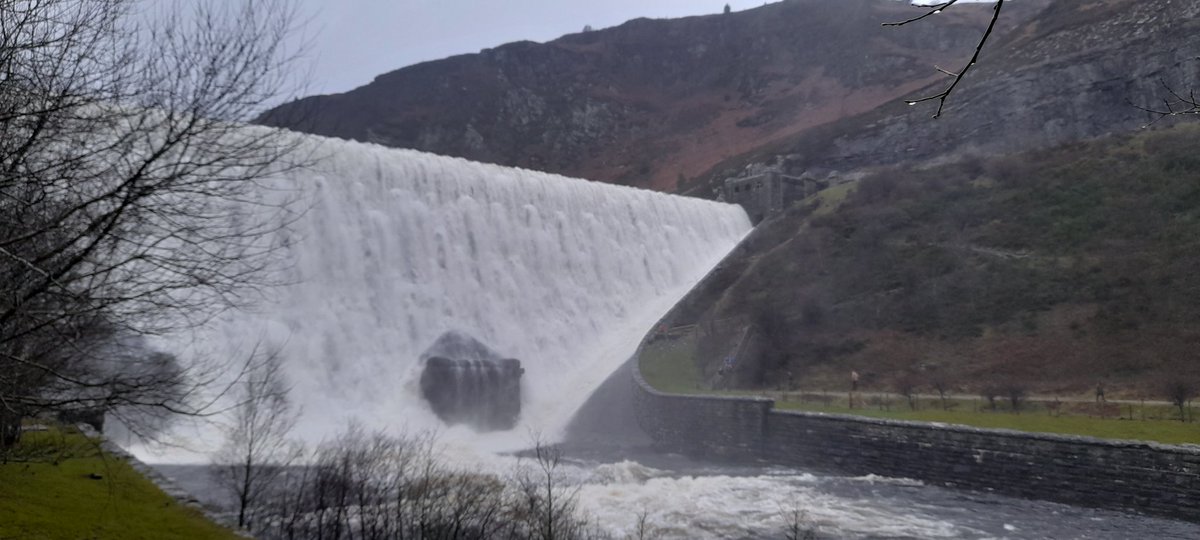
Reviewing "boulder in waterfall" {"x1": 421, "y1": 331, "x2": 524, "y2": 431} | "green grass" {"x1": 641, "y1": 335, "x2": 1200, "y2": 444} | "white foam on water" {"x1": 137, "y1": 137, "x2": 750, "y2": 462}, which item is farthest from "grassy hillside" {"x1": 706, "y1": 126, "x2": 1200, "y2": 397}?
"boulder in waterfall" {"x1": 421, "y1": 331, "x2": 524, "y2": 431}

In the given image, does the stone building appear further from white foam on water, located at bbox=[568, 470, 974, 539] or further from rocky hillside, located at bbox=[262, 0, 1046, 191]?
white foam on water, located at bbox=[568, 470, 974, 539]

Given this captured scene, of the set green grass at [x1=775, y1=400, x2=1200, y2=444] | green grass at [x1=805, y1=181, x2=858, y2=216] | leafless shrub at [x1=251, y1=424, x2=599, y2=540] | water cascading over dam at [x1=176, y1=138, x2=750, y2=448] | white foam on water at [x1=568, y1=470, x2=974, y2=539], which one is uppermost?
green grass at [x1=805, y1=181, x2=858, y2=216]

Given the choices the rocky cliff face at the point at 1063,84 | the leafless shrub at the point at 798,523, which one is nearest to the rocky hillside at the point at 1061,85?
the rocky cliff face at the point at 1063,84

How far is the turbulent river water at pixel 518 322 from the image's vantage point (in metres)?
13.7

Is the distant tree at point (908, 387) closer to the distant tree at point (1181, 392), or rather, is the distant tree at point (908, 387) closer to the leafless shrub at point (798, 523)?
the distant tree at point (1181, 392)

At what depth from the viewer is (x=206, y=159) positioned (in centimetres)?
561

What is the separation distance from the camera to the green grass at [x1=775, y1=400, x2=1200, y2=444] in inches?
553

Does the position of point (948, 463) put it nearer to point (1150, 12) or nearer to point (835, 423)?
point (835, 423)

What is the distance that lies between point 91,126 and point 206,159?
67cm

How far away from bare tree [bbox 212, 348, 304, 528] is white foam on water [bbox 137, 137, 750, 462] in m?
1.84

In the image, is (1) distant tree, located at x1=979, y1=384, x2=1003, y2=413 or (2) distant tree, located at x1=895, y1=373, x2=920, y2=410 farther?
(2) distant tree, located at x1=895, y1=373, x2=920, y2=410

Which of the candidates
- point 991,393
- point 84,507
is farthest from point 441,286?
point 84,507

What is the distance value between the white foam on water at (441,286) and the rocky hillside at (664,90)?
31.4 m

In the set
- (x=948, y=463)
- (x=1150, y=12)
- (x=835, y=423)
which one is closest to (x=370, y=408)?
(x=835, y=423)
